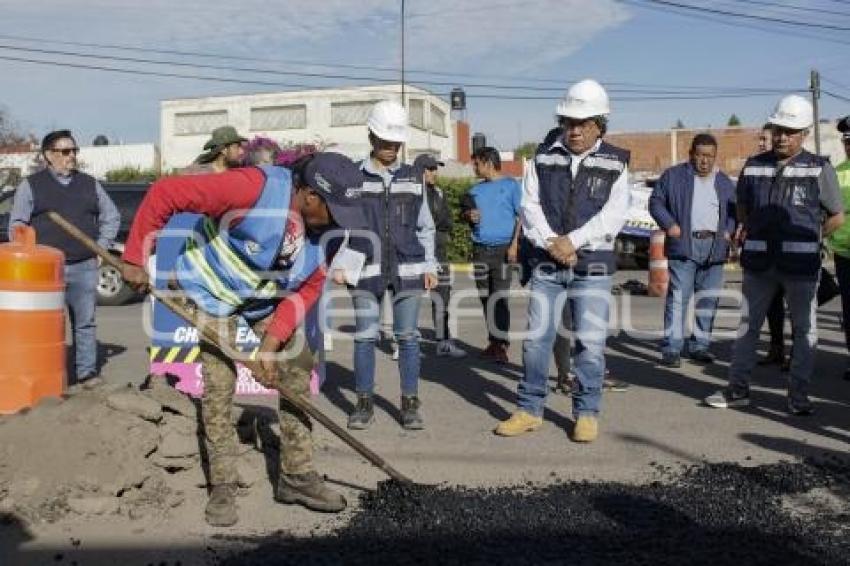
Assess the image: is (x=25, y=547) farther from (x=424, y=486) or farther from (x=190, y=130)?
(x=190, y=130)

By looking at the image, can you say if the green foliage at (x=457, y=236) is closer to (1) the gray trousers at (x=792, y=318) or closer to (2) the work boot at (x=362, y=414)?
(1) the gray trousers at (x=792, y=318)

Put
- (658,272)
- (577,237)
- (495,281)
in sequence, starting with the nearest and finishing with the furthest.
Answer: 1. (577,237)
2. (495,281)
3. (658,272)

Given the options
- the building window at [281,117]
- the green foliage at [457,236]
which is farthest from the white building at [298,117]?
the green foliage at [457,236]

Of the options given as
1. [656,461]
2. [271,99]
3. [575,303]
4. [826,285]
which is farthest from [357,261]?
[271,99]

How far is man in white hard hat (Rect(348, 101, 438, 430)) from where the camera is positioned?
240 inches

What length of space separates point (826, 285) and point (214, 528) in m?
6.15

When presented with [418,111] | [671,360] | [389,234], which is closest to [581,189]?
[389,234]

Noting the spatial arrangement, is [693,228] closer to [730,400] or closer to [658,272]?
[730,400]

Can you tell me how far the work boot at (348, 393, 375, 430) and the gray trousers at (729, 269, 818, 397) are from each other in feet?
8.99

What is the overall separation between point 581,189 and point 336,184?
2.26 metres

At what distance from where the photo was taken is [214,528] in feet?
14.3

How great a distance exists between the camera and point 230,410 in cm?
466

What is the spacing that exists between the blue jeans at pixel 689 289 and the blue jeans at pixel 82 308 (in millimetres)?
5005

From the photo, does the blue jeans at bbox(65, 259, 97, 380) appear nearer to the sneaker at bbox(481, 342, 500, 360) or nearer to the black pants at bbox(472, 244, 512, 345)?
the black pants at bbox(472, 244, 512, 345)
